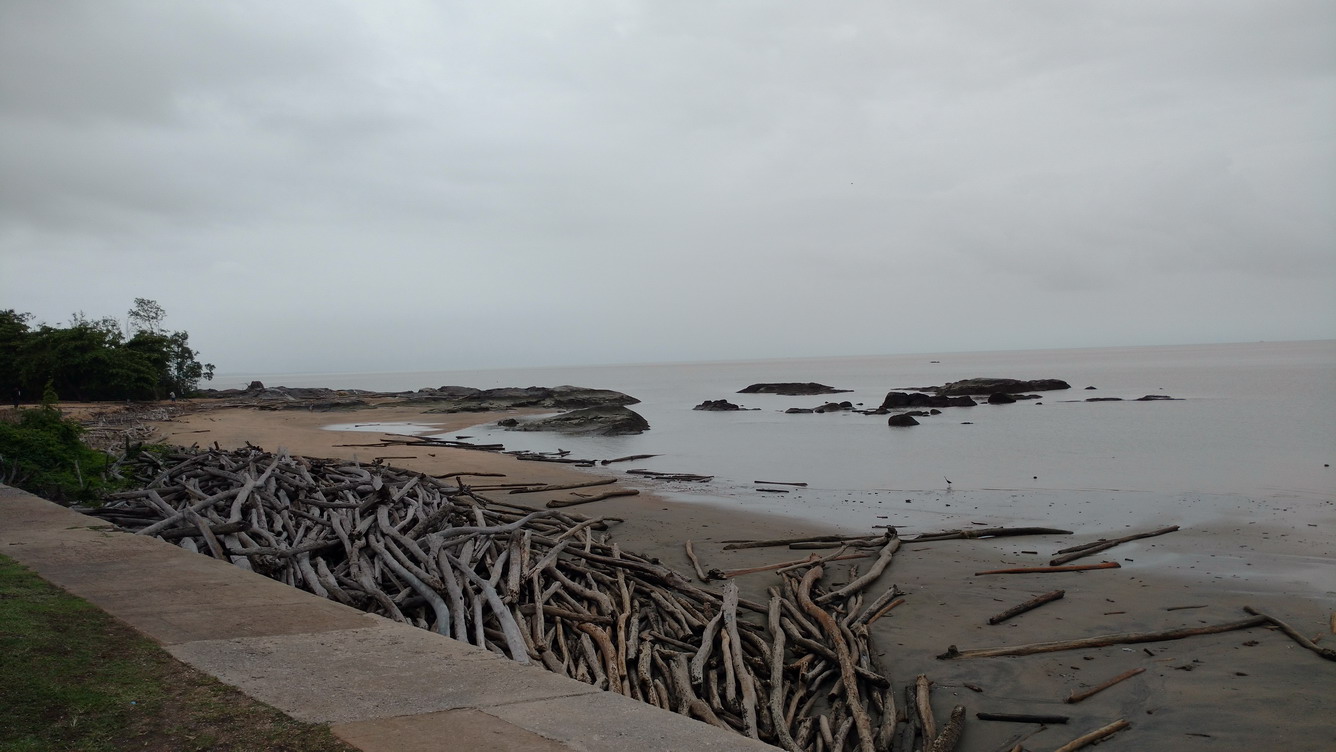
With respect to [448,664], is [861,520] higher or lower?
lower

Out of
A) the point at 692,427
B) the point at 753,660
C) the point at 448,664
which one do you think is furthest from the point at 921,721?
the point at 692,427

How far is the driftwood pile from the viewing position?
19.5 feet

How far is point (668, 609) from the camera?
24.2 feet

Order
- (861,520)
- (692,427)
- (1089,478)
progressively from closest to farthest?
1. (861,520)
2. (1089,478)
3. (692,427)

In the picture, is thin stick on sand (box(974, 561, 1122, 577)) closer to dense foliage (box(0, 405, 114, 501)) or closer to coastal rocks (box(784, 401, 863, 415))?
dense foliage (box(0, 405, 114, 501))

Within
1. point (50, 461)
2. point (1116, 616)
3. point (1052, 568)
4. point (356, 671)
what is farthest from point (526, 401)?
point (356, 671)

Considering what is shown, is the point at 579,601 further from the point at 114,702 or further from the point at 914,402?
the point at 914,402

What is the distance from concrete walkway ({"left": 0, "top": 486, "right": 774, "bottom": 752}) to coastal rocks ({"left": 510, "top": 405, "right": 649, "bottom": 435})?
1126 inches

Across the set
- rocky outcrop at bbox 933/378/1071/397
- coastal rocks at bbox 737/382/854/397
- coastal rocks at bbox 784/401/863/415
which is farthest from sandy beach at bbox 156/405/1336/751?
coastal rocks at bbox 737/382/854/397

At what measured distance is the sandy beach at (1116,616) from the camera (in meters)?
6.07

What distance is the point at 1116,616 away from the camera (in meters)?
8.41

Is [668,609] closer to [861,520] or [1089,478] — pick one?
[861,520]

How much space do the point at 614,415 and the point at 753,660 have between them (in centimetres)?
2929

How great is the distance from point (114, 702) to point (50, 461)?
11.1 metres
